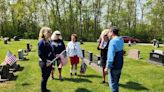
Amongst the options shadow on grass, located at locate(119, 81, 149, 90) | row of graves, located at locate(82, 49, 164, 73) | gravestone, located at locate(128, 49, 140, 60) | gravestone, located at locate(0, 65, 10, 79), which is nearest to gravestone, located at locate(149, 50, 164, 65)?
row of graves, located at locate(82, 49, 164, 73)

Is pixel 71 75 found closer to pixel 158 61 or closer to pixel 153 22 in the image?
pixel 158 61

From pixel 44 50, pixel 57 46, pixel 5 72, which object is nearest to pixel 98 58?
pixel 57 46

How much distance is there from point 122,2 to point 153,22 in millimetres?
7460

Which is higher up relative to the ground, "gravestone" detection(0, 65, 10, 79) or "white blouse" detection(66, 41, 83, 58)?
"white blouse" detection(66, 41, 83, 58)

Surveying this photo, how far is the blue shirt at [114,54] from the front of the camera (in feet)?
31.4

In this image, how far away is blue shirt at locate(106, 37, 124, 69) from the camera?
9586mm

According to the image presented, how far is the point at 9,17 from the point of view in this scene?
7356cm

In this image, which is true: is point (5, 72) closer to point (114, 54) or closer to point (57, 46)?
point (57, 46)

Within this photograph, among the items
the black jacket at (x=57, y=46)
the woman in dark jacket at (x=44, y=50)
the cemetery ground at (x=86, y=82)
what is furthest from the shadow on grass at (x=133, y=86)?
the woman in dark jacket at (x=44, y=50)

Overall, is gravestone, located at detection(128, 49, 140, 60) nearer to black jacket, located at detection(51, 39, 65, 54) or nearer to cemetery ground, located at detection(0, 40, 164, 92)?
cemetery ground, located at detection(0, 40, 164, 92)

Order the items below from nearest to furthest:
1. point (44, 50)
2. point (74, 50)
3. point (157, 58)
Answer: point (44, 50) < point (74, 50) < point (157, 58)

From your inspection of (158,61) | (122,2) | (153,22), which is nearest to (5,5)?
(122,2)

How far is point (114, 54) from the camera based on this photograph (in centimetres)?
966

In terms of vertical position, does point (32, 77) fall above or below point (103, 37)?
below
